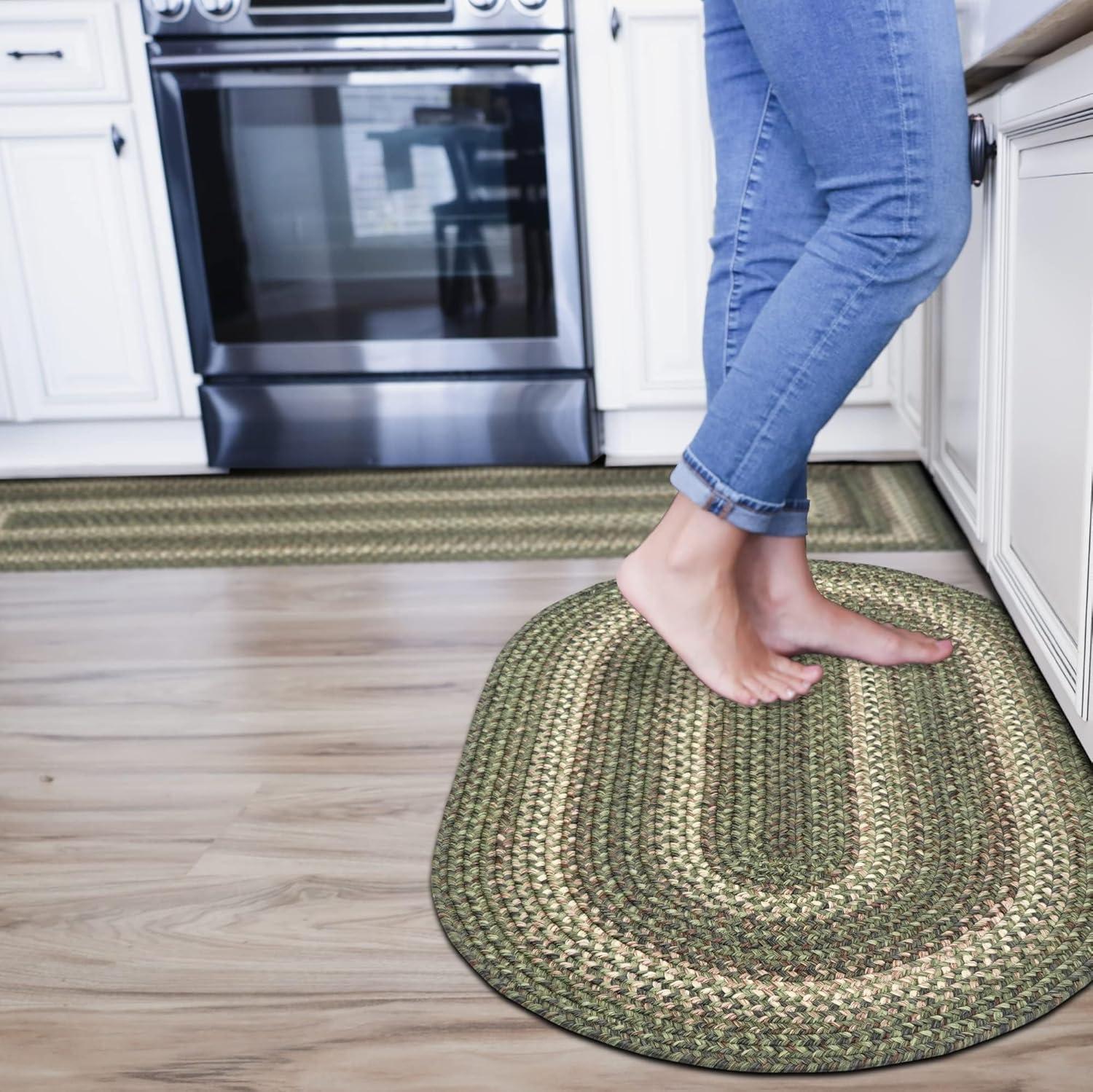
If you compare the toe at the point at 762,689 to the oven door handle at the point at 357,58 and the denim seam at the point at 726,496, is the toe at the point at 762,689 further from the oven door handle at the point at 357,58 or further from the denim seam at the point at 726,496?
the oven door handle at the point at 357,58

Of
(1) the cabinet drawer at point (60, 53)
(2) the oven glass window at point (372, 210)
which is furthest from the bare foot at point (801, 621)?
(1) the cabinet drawer at point (60, 53)

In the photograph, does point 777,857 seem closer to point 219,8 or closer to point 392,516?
point 392,516

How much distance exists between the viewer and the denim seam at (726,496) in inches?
38.5

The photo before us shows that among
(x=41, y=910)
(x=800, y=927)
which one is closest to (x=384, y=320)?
(x=41, y=910)

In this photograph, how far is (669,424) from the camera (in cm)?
203

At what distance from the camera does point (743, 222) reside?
1035 millimetres

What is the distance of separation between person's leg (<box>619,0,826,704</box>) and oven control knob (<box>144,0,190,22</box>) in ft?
3.65

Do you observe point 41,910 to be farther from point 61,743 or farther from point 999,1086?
point 999,1086

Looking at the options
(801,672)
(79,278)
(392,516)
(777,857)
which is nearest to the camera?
(777,857)

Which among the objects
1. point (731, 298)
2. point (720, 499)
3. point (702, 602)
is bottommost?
point (702, 602)

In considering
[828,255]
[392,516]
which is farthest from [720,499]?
[392,516]

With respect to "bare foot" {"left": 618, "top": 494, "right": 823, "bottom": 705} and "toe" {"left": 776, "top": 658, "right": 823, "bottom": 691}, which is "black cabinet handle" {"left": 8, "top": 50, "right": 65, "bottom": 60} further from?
"toe" {"left": 776, "top": 658, "right": 823, "bottom": 691}

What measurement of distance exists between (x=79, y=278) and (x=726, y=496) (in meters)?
1.47

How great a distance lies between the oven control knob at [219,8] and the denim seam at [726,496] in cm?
126
